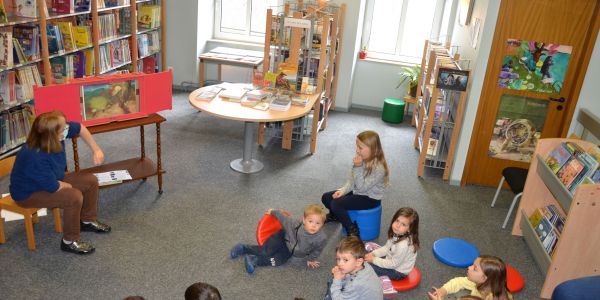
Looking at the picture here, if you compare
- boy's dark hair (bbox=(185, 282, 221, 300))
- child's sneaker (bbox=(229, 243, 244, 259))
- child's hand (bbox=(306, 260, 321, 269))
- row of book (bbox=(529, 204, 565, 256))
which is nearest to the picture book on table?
row of book (bbox=(529, 204, 565, 256))

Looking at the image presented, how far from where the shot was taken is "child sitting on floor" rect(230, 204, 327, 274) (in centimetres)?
369

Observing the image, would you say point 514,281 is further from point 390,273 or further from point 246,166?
point 246,166

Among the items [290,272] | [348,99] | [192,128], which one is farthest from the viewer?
[348,99]

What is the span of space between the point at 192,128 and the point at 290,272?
10.4ft

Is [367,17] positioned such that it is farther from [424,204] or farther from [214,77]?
[424,204]

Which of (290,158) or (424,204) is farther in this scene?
(290,158)

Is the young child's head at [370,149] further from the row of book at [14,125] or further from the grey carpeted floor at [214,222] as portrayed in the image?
the row of book at [14,125]

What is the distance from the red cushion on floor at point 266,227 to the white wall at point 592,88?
3.08 m

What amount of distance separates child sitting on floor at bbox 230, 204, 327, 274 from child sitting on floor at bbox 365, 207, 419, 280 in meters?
0.42

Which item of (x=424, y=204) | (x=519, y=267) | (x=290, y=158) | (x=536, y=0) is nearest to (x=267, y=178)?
(x=290, y=158)

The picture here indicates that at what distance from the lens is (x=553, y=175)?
3.86 meters

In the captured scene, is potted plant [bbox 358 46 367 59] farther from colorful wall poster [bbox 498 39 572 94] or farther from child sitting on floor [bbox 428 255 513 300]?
child sitting on floor [bbox 428 255 513 300]

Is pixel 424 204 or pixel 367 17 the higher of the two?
pixel 367 17

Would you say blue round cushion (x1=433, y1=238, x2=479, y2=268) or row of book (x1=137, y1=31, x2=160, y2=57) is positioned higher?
row of book (x1=137, y1=31, x2=160, y2=57)
